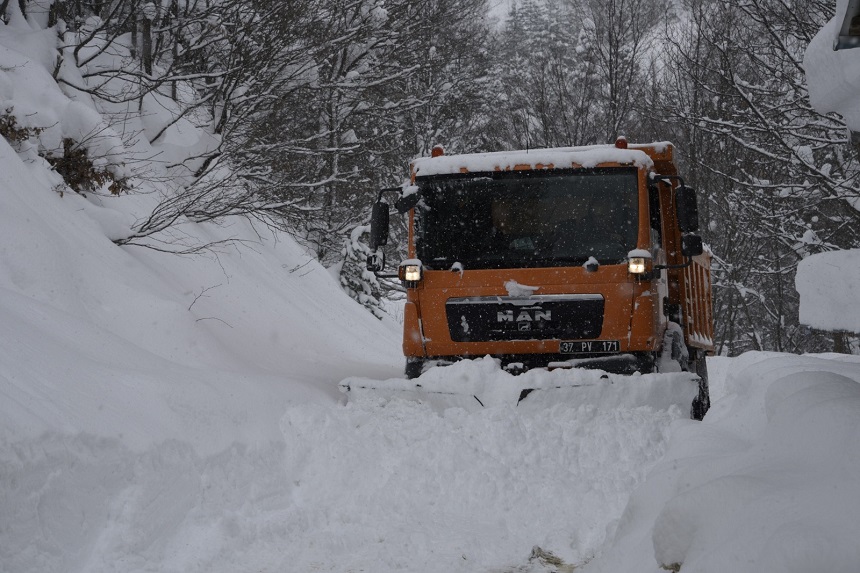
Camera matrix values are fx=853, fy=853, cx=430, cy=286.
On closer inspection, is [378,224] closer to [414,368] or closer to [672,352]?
[414,368]

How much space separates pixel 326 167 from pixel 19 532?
16.8m

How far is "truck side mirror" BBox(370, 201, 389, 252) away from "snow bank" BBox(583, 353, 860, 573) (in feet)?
14.2

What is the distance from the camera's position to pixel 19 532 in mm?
3779

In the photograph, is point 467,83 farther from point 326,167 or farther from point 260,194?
point 260,194

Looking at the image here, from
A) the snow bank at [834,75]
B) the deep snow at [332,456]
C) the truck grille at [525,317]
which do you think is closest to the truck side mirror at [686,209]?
the truck grille at [525,317]

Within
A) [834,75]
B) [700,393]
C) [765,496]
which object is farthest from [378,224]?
[765,496]

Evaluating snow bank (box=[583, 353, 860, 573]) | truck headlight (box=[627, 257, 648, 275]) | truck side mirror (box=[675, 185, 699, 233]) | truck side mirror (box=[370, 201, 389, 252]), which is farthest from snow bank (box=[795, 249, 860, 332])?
truck side mirror (box=[370, 201, 389, 252])

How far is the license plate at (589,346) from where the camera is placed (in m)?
7.09

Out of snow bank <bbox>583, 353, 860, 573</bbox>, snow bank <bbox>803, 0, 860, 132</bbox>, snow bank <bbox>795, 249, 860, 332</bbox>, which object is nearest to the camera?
snow bank <bbox>583, 353, 860, 573</bbox>

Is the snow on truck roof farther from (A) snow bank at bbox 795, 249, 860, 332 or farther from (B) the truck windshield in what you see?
(A) snow bank at bbox 795, 249, 860, 332

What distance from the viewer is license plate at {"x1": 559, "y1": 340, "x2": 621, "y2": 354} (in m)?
7.09

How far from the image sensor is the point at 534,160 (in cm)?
750

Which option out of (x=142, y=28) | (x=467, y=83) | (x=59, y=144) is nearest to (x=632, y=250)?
(x=59, y=144)

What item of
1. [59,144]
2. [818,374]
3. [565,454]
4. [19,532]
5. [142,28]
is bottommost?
[565,454]
